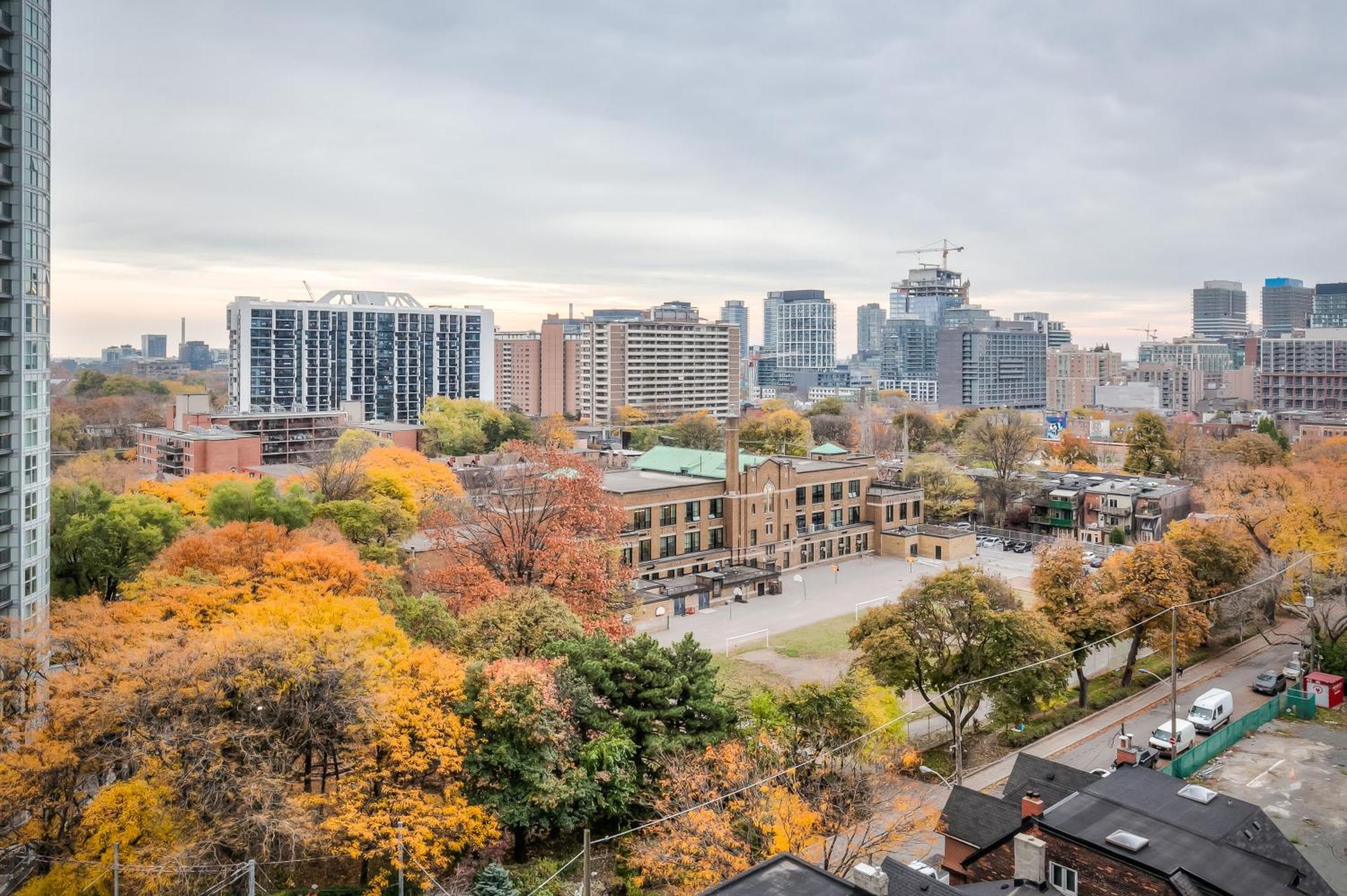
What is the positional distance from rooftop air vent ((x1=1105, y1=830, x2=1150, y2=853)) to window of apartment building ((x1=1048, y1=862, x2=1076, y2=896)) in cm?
101

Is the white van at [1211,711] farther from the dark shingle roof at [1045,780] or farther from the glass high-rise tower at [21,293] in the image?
the glass high-rise tower at [21,293]

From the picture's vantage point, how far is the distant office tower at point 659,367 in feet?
499

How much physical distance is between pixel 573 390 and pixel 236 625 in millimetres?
140661

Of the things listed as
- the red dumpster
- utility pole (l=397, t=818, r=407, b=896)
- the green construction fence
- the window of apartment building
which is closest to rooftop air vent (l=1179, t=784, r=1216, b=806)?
the window of apartment building

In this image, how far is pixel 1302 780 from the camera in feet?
96.6

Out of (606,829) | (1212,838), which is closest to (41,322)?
(606,829)

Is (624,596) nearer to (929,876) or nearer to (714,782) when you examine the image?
(714,782)

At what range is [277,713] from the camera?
2222 cm

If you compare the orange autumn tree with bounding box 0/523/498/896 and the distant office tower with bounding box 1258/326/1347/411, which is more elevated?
the distant office tower with bounding box 1258/326/1347/411

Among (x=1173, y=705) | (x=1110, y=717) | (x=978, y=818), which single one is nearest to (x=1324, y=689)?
(x=1110, y=717)

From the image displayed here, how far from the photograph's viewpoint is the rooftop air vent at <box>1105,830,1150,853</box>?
59.9ft

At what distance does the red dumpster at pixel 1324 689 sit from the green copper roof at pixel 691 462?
34.0 m

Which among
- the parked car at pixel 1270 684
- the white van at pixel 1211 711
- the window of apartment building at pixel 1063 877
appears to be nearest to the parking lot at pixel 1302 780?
the white van at pixel 1211 711

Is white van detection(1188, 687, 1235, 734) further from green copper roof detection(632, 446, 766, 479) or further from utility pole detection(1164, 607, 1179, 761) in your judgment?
green copper roof detection(632, 446, 766, 479)
